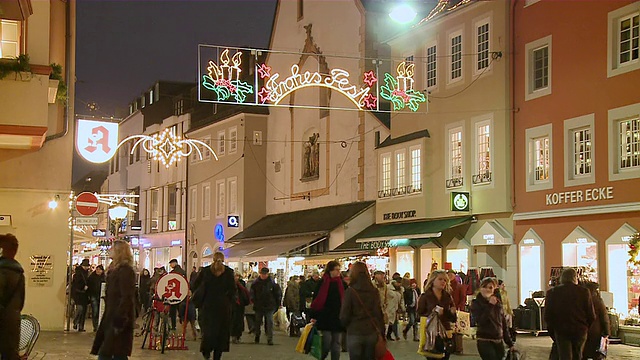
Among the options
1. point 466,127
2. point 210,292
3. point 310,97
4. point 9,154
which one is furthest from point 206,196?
point 210,292

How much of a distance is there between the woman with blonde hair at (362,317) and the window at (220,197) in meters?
39.5

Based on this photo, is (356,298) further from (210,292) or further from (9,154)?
(9,154)

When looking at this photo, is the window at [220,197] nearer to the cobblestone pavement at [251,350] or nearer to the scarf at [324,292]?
the cobblestone pavement at [251,350]

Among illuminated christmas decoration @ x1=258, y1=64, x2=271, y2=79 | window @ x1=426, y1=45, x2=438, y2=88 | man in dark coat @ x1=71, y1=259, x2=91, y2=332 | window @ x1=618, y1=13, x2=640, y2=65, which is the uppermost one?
window @ x1=426, y1=45, x2=438, y2=88

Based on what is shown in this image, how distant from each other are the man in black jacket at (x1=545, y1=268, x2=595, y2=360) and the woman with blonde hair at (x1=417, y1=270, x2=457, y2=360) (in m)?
1.41

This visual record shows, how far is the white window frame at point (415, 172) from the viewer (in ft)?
111

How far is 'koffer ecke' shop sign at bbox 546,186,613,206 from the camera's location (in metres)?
25.5

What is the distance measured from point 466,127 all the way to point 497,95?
192cm

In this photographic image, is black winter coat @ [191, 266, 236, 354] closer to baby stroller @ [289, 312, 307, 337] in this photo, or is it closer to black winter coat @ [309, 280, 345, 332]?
black winter coat @ [309, 280, 345, 332]

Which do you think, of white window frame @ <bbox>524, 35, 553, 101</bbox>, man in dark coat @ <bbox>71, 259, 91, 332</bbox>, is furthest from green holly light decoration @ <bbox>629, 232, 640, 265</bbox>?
man in dark coat @ <bbox>71, 259, 91, 332</bbox>

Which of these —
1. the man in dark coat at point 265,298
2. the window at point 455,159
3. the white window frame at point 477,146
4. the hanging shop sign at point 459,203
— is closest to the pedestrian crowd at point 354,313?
the man in dark coat at point 265,298

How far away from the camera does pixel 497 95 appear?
2992 centimetres

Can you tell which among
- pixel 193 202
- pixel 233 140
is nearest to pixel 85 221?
pixel 233 140

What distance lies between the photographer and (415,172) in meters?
34.2
